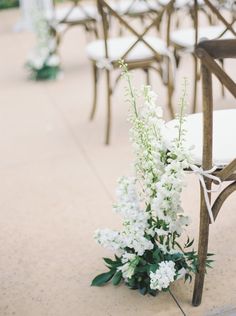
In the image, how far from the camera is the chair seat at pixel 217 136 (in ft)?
5.46

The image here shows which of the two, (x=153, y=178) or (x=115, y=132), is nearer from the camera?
(x=153, y=178)

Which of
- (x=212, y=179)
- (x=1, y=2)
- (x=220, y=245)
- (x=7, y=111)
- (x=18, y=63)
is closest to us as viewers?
(x=212, y=179)

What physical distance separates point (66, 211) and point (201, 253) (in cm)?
89

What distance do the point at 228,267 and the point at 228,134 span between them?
21.3 inches

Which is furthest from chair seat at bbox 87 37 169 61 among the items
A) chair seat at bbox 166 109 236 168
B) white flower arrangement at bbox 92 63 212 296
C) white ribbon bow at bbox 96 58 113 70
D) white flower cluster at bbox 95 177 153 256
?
white flower cluster at bbox 95 177 153 256

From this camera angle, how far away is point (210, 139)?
1.59m

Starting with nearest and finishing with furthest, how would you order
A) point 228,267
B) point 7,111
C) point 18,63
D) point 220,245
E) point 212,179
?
point 212,179 < point 228,267 < point 220,245 < point 7,111 < point 18,63

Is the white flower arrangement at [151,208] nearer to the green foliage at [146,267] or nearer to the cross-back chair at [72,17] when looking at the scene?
the green foliage at [146,267]

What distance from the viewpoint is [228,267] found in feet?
6.58

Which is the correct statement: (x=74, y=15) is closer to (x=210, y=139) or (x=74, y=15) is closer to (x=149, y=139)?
(x=149, y=139)

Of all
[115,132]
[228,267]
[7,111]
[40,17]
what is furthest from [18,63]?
[228,267]

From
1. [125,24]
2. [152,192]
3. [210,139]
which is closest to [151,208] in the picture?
[152,192]

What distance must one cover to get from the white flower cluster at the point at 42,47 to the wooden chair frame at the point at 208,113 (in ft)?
9.50

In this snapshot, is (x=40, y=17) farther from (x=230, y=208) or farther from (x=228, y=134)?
(x=228, y=134)
